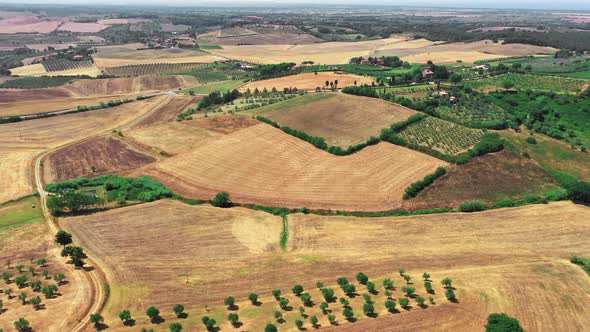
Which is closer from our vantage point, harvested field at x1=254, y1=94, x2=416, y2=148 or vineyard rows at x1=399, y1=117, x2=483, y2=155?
vineyard rows at x1=399, y1=117, x2=483, y2=155

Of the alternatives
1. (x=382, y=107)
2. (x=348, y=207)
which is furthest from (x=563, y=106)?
(x=348, y=207)

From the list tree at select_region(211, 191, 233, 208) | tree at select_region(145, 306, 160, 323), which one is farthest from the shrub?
tree at select_region(145, 306, 160, 323)

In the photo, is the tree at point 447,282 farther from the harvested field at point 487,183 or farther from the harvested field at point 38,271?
the harvested field at point 38,271

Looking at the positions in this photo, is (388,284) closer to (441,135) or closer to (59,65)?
(441,135)

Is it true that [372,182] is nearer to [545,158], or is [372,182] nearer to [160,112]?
[545,158]

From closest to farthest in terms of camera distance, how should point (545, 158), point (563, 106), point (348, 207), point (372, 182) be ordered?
point (348, 207)
point (372, 182)
point (545, 158)
point (563, 106)

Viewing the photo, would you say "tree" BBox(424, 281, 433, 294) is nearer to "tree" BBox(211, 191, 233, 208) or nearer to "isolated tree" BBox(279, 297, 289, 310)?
"isolated tree" BBox(279, 297, 289, 310)
